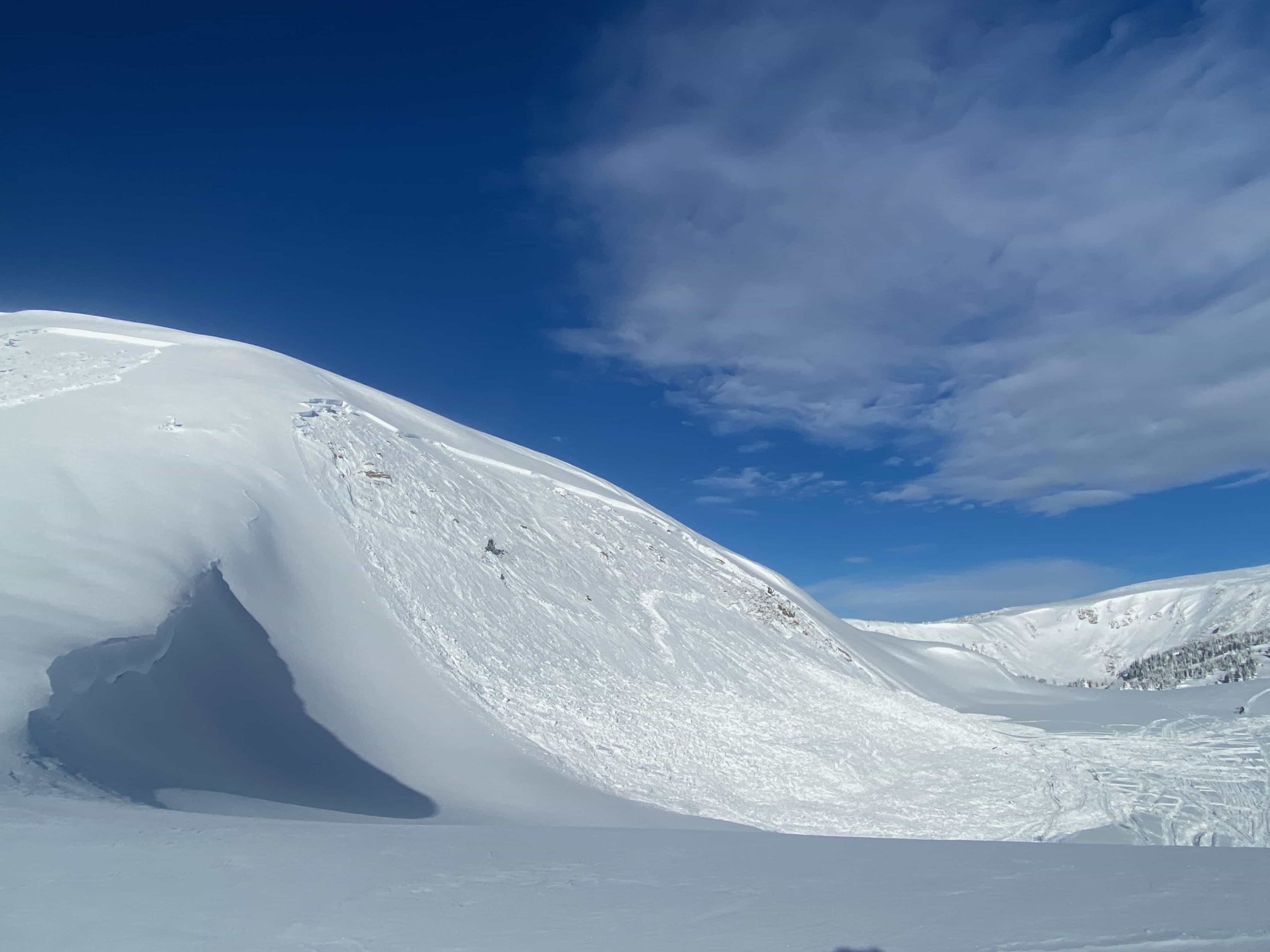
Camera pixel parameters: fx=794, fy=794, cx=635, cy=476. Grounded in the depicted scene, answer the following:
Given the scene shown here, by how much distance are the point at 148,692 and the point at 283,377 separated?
22.7 meters

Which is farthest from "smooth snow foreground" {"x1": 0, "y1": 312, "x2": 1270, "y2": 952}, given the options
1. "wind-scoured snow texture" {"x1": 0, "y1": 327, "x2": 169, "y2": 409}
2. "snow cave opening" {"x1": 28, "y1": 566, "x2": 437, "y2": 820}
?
"wind-scoured snow texture" {"x1": 0, "y1": 327, "x2": 169, "y2": 409}

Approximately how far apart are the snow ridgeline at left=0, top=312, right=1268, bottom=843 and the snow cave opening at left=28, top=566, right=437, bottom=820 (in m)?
0.38

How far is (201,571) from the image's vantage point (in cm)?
1666

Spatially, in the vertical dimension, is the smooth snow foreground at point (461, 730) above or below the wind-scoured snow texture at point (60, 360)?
below

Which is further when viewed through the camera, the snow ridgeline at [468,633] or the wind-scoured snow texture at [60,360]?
the wind-scoured snow texture at [60,360]

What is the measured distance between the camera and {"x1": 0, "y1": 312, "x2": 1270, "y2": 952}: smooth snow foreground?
5.07m

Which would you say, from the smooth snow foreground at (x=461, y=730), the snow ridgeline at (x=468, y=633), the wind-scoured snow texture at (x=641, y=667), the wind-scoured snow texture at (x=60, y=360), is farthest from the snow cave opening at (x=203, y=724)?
the wind-scoured snow texture at (x=60, y=360)

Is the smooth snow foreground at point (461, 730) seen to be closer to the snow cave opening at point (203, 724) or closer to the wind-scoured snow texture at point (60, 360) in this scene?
the snow cave opening at point (203, 724)

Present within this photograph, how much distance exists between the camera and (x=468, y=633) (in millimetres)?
23062

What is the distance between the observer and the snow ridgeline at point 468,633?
51.0 feet

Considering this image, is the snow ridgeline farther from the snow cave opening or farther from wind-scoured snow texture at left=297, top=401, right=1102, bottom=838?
the snow cave opening

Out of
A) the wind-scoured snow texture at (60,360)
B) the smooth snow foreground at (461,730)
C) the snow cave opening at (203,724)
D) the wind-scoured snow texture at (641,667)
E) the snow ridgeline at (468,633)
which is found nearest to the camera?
the smooth snow foreground at (461,730)

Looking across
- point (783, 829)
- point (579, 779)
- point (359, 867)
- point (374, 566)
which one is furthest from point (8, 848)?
point (374, 566)

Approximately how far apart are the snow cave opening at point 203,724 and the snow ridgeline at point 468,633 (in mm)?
376
